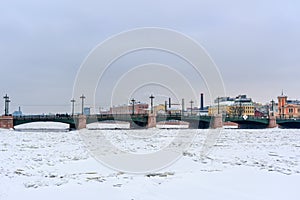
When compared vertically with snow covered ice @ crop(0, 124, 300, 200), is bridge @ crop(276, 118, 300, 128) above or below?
below

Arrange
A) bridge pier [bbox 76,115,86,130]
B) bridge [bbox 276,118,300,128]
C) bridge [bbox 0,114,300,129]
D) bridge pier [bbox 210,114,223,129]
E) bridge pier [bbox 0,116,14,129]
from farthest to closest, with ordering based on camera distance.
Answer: bridge [bbox 276,118,300,128] < bridge pier [bbox 210,114,223,129] < bridge [bbox 0,114,300,129] < bridge pier [bbox 76,115,86,130] < bridge pier [bbox 0,116,14,129]

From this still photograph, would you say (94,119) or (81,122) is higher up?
(94,119)

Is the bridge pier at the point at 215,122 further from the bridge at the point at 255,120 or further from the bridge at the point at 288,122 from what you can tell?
the bridge at the point at 288,122

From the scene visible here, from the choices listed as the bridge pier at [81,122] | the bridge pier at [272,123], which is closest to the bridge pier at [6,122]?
the bridge pier at [81,122]

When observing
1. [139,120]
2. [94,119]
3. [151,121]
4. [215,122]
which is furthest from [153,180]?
[215,122]

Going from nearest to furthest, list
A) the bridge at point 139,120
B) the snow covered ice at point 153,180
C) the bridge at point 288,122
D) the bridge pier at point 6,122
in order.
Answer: the snow covered ice at point 153,180, the bridge pier at point 6,122, the bridge at point 139,120, the bridge at point 288,122

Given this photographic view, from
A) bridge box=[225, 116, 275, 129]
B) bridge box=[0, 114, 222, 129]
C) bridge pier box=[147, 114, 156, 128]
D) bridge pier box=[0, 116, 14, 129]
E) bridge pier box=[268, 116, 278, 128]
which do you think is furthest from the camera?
bridge pier box=[268, 116, 278, 128]

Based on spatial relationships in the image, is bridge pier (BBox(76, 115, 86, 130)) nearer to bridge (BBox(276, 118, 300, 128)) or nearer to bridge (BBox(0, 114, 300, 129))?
bridge (BBox(0, 114, 300, 129))

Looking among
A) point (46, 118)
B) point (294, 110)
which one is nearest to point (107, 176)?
point (46, 118)

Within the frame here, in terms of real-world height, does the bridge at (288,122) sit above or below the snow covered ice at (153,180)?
below

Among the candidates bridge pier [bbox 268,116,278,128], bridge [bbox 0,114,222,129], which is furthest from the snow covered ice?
bridge pier [bbox 268,116,278,128]

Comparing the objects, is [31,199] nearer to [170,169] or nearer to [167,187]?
[167,187]

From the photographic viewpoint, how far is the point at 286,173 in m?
10.1

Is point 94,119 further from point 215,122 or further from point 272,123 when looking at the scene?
point 272,123
